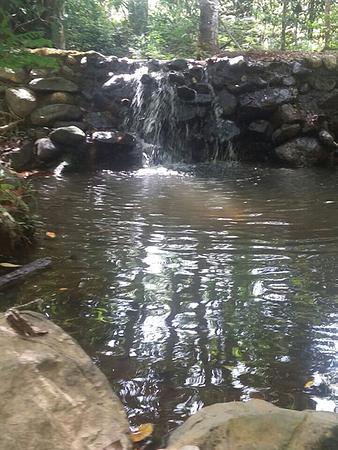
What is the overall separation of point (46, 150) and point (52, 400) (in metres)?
7.70

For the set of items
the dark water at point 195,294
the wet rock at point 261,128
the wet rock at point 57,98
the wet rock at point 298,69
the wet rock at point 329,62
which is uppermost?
the wet rock at point 329,62

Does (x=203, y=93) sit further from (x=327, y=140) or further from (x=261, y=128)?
(x=327, y=140)

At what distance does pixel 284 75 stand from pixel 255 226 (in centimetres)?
674

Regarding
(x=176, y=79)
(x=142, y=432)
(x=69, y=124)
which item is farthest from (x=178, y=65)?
(x=142, y=432)

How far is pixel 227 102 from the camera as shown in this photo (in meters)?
11.0

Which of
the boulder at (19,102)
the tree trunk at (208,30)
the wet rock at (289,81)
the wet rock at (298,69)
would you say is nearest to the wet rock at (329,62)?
the wet rock at (298,69)

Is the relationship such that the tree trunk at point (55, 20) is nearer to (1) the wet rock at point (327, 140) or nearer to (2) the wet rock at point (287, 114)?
(2) the wet rock at point (287, 114)

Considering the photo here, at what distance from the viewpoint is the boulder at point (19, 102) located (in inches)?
390

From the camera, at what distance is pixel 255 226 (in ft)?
18.5

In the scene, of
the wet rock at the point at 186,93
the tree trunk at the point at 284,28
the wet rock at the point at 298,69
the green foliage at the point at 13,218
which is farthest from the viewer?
the tree trunk at the point at 284,28

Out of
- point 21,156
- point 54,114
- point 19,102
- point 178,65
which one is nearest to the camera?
point 21,156

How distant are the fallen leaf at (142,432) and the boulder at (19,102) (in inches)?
339

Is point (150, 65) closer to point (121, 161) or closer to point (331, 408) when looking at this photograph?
point (121, 161)

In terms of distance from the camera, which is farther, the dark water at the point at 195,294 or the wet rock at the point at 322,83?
the wet rock at the point at 322,83
